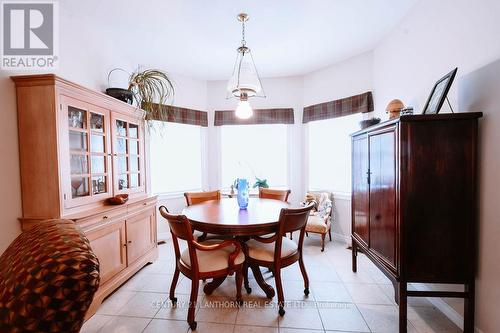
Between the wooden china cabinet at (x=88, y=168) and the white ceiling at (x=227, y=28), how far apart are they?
0.83 m

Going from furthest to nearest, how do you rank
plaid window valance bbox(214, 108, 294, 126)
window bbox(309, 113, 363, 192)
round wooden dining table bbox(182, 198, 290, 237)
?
plaid window valance bbox(214, 108, 294, 126) → window bbox(309, 113, 363, 192) → round wooden dining table bbox(182, 198, 290, 237)

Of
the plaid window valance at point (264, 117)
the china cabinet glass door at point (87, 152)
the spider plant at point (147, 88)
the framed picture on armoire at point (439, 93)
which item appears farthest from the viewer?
the plaid window valance at point (264, 117)

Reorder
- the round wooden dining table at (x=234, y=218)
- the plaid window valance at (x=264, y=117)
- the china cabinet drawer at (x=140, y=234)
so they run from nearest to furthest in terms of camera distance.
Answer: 1. the round wooden dining table at (x=234, y=218)
2. the china cabinet drawer at (x=140, y=234)
3. the plaid window valance at (x=264, y=117)

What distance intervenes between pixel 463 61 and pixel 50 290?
8.59 feet

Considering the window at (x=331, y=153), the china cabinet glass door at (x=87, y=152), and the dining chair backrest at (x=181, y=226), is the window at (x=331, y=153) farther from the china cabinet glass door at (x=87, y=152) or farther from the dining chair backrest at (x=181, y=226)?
the china cabinet glass door at (x=87, y=152)

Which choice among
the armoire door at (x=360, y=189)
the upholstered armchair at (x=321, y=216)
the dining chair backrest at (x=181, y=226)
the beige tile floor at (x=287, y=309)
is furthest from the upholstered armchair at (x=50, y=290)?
the upholstered armchair at (x=321, y=216)

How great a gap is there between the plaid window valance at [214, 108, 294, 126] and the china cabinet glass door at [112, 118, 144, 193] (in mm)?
1579

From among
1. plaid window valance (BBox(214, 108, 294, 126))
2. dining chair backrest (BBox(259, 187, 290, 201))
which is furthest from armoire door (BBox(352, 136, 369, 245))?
plaid window valance (BBox(214, 108, 294, 126))

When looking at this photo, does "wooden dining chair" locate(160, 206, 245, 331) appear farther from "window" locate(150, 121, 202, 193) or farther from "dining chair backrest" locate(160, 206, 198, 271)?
"window" locate(150, 121, 202, 193)

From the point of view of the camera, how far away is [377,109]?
10.1 ft

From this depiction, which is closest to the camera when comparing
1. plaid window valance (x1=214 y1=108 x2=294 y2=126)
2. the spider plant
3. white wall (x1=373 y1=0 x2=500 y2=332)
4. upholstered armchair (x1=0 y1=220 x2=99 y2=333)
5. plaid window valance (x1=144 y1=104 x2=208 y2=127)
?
upholstered armchair (x1=0 y1=220 x2=99 y2=333)

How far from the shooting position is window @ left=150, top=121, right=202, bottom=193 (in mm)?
3727

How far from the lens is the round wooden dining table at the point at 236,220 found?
1836 millimetres

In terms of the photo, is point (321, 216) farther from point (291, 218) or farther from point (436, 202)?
point (436, 202)
